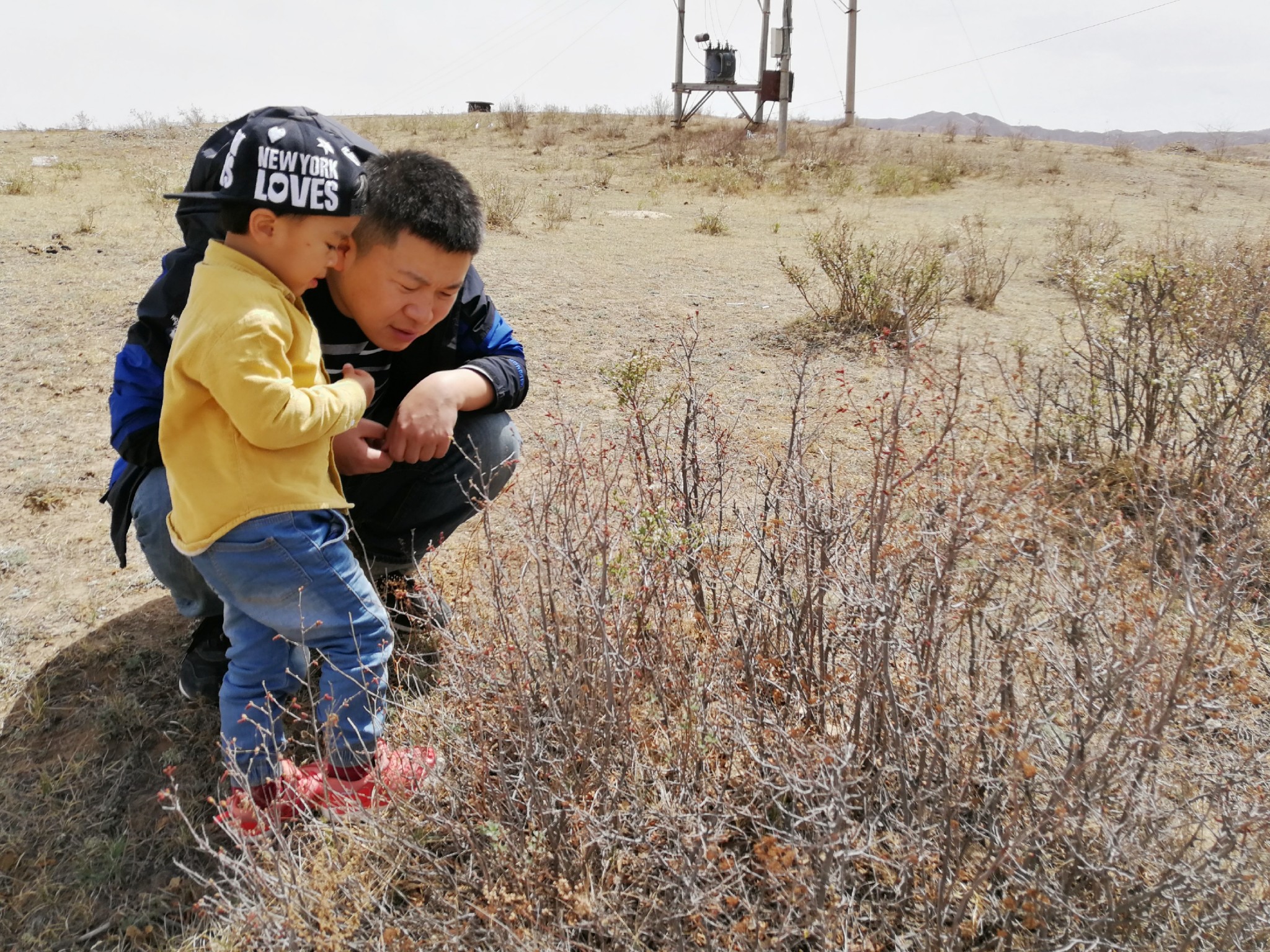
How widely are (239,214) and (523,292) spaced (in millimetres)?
4028

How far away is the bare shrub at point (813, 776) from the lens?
1272 millimetres

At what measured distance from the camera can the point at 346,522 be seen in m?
1.78

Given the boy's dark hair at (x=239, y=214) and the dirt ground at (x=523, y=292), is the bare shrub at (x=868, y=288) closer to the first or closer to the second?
the dirt ground at (x=523, y=292)

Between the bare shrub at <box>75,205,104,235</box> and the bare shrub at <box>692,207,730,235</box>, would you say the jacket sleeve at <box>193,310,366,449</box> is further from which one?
the bare shrub at <box>692,207,730,235</box>

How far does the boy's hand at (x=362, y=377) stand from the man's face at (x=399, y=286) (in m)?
0.14

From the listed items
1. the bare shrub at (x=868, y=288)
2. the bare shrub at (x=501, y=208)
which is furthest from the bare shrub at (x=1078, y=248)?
the bare shrub at (x=501, y=208)

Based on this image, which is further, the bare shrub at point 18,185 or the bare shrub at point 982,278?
the bare shrub at point 18,185

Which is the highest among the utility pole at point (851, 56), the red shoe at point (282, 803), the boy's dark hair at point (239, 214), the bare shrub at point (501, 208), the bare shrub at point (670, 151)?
the utility pole at point (851, 56)

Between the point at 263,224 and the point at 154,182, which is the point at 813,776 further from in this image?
the point at 154,182

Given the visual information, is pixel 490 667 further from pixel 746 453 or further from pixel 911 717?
pixel 746 453

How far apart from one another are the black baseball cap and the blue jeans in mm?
562

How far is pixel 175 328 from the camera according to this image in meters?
1.70

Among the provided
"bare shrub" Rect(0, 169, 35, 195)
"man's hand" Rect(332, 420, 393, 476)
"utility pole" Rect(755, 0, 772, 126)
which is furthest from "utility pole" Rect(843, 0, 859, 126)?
"man's hand" Rect(332, 420, 393, 476)

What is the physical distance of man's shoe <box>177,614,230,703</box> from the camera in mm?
2018
